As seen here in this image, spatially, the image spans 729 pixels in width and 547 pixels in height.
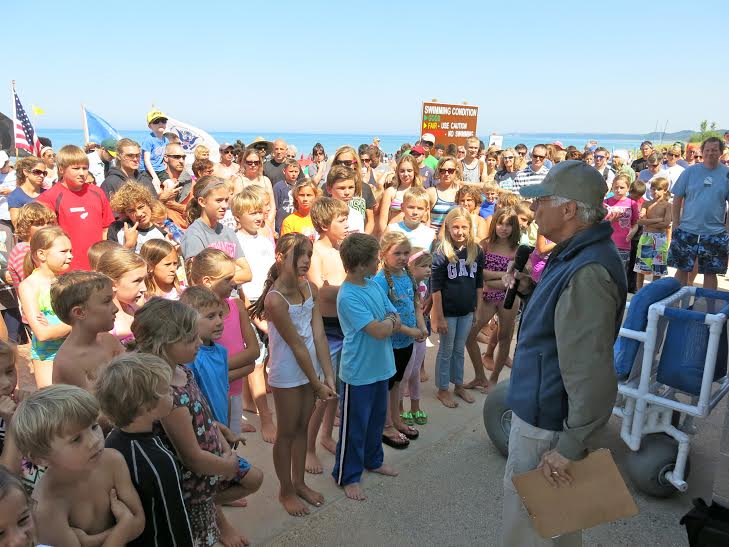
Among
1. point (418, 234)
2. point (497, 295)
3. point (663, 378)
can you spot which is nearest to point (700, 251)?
point (497, 295)

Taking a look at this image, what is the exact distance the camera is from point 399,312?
3699 mm

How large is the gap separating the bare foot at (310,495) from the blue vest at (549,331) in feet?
4.65

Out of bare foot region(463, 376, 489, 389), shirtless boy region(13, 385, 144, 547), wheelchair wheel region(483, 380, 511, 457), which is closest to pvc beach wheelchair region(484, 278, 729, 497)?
wheelchair wheel region(483, 380, 511, 457)

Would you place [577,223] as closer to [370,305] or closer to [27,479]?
[370,305]

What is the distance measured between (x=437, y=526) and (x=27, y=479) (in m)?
2.00

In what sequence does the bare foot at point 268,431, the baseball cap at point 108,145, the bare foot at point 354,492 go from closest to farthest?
the bare foot at point 354,492
the bare foot at point 268,431
the baseball cap at point 108,145

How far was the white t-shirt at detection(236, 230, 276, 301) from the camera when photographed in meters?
4.37

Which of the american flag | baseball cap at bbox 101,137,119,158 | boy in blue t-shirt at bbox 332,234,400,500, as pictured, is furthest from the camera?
baseball cap at bbox 101,137,119,158

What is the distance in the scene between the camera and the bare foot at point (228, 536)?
110 inches

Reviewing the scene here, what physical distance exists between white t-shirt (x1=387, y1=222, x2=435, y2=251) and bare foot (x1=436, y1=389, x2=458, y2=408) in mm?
1212

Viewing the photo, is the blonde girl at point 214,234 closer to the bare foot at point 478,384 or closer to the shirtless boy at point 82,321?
the shirtless boy at point 82,321

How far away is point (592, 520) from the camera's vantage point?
220 centimetres

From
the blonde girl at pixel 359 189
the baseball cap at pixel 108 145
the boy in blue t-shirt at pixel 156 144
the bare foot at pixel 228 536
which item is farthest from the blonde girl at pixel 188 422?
the baseball cap at pixel 108 145

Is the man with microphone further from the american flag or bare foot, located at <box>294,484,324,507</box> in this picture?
the american flag
